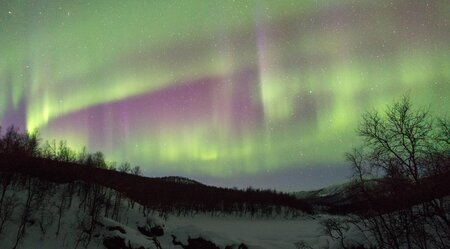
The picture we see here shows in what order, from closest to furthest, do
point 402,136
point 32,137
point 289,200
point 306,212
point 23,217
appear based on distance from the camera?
point 23,217 < point 402,136 < point 32,137 < point 306,212 < point 289,200

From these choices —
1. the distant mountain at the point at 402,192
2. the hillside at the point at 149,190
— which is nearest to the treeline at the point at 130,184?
the hillside at the point at 149,190

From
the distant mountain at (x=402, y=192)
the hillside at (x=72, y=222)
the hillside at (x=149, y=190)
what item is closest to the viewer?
the distant mountain at (x=402, y=192)

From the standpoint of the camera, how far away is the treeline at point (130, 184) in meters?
44.4

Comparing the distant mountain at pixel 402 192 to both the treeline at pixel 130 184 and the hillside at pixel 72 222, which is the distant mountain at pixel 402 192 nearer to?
the hillside at pixel 72 222

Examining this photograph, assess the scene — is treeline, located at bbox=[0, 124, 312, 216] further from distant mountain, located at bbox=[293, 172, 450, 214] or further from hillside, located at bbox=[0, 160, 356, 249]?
distant mountain, located at bbox=[293, 172, 450, 214]

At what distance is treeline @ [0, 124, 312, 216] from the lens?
44438 mm

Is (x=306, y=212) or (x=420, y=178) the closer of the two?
(x=420, y=178)

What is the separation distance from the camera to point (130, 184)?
85.0 meters

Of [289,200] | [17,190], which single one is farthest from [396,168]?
[289,200]

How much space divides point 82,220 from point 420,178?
91.3 ft

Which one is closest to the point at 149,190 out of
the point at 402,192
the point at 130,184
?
the point at 130,184

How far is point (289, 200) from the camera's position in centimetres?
14450

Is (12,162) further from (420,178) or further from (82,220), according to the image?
(420,178)

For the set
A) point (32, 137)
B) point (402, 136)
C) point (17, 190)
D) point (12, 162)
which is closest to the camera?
point (402, 136)
